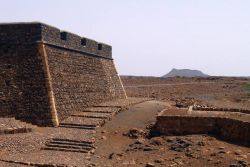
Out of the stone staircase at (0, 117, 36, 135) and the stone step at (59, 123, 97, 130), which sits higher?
the stone staircase at (0, 117, 36, 135)

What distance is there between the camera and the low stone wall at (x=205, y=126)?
1420cm

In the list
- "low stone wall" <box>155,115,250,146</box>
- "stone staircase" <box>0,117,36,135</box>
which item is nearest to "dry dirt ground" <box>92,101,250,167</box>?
"low stone wall" <box>155,115,250,146</box>

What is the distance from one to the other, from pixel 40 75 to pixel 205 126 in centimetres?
710

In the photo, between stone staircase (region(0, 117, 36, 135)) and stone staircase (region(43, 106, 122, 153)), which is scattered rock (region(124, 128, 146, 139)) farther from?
stone staircase (region(0, 117, 36, 135))

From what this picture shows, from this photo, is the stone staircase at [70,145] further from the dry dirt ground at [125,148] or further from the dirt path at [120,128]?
the dirt path at [120,128]

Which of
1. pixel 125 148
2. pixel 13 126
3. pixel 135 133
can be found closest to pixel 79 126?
pixel 135 133

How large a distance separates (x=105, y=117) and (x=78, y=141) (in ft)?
10.1

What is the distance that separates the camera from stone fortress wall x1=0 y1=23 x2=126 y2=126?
53.2ft

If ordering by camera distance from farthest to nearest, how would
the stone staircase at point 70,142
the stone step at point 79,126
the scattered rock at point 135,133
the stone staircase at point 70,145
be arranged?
1. the stone step at point 79,126
2. the scattered rock at point 135,133
3. the stone staircase at point 70,145
4. the stone staircase at point 70,142

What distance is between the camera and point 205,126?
15211mm

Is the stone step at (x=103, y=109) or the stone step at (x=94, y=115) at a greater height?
the stone step at (x=103, y=109)

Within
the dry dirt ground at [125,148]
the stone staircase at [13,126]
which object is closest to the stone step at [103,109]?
the dry dirt ground at [125,148]

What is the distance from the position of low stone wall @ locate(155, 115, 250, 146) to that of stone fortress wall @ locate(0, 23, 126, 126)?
174 inches

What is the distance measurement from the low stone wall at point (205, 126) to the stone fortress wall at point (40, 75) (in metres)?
4.43
